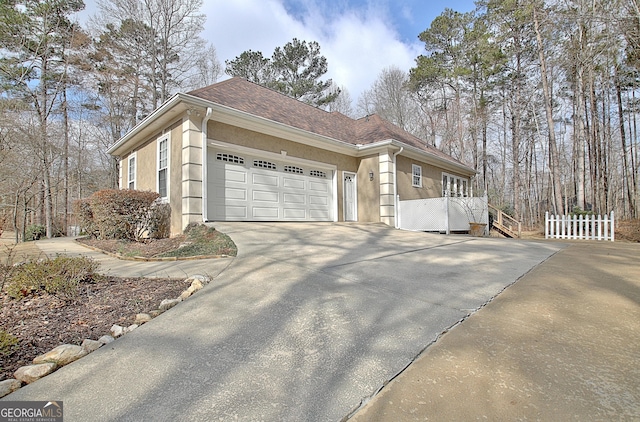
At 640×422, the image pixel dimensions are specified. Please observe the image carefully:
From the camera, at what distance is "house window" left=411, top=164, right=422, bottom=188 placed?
12.0 meters

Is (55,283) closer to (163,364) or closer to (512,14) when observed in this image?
(163,364)

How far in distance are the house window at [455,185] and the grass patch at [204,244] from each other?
11.1m

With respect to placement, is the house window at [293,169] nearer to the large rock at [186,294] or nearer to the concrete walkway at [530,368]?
the large rock at [186,294]

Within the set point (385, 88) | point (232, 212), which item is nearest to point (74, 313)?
point (232, 212)

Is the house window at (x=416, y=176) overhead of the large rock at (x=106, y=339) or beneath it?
overhead

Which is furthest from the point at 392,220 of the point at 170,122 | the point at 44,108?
the point at 44,108

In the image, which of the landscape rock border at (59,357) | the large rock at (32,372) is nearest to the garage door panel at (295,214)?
the landscape rock border at (59,357)

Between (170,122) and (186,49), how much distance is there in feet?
40.3

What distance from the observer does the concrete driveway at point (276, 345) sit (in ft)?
5.21

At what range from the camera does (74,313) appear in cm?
276

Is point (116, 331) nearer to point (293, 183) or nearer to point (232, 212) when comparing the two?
point (232, 212)

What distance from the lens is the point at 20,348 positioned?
2172mm

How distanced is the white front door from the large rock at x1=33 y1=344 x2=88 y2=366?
9.06 m

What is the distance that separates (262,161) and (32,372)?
7.25 metres
